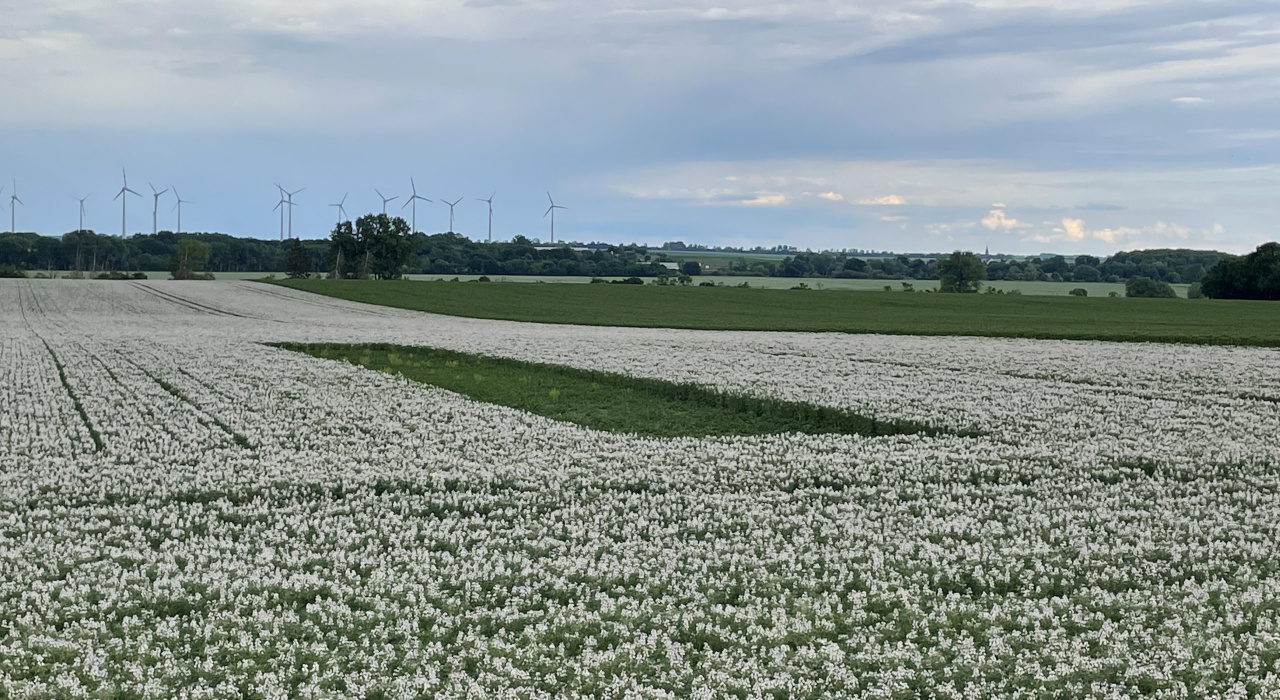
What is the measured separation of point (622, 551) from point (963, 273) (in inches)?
4827

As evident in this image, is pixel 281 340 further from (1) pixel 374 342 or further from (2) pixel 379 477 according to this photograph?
(2) pixel 379 477

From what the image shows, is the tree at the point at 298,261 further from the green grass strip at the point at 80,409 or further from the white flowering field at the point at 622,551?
the white flowering field at the point at 622,551

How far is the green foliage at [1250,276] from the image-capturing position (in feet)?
317

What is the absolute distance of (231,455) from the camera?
15.5m

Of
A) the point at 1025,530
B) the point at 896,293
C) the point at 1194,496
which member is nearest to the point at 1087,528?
the point at 1025,530

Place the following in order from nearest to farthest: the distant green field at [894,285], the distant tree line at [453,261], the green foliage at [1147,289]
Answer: the green foliage at [1147,289]
the distant green field at [894,285]
the distant tree line at [453,261]

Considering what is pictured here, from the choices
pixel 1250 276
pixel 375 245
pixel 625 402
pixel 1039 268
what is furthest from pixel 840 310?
pixel 1039 268

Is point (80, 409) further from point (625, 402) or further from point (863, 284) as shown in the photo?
point (863, 284)

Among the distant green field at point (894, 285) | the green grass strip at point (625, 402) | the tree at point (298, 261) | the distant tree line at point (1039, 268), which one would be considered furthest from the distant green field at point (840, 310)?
the distant tree line at point (1039, 268)

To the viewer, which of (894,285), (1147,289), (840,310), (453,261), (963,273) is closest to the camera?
(840,310)

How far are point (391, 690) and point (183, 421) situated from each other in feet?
42.2

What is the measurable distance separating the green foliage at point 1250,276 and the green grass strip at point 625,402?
87342mm

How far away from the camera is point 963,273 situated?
127m

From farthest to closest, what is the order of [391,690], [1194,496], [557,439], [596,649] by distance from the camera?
[557,439] → [1194,496] → [596,649] → [391,690]
